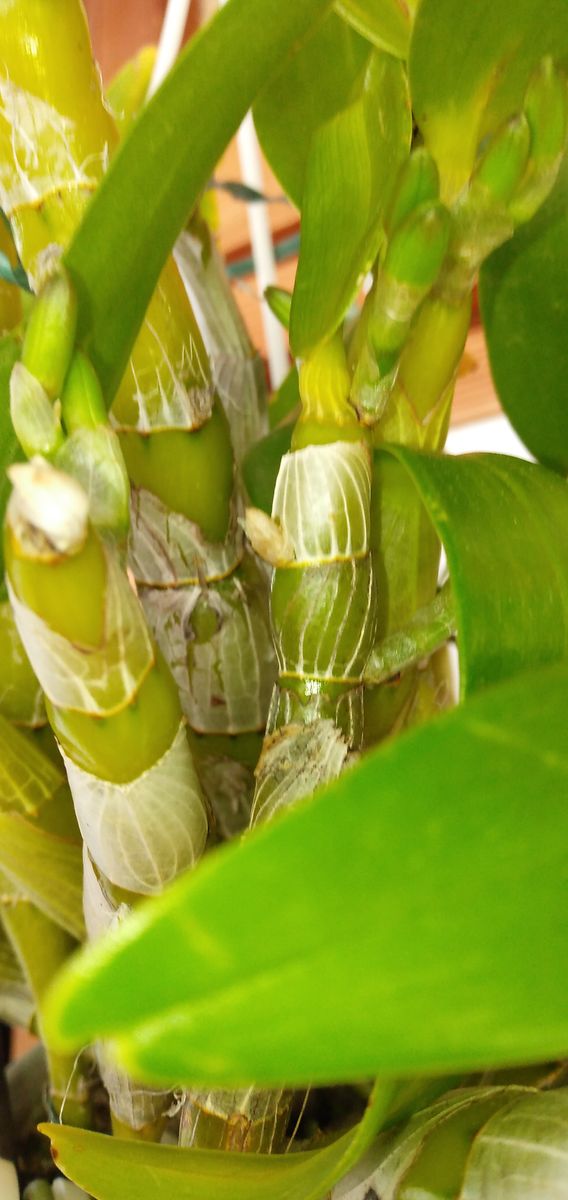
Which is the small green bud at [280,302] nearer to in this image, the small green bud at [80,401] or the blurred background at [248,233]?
the small green bud at [80,401]

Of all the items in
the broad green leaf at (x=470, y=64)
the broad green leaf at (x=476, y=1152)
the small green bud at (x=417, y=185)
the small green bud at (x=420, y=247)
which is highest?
the broad green leaf at (x=470, y=64)

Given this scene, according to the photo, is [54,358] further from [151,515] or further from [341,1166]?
[341,1166]

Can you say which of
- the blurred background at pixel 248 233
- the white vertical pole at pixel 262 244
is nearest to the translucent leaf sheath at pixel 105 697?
the white vertical pole at pixel 262 244

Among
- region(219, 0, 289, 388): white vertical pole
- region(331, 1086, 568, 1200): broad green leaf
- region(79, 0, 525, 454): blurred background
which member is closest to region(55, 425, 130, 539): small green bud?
region(331, 1086, 568, 1200): broad green leaf

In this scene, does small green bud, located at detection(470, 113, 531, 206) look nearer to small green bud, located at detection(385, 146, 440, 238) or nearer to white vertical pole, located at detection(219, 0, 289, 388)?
small green bud, located at detection(385, 146, 440, 238)

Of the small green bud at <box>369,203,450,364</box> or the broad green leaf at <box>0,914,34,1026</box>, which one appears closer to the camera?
the small green bud at <box>369,203,450,364</box>

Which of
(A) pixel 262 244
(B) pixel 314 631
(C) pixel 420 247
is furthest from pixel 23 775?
(A) pixel 262 244
